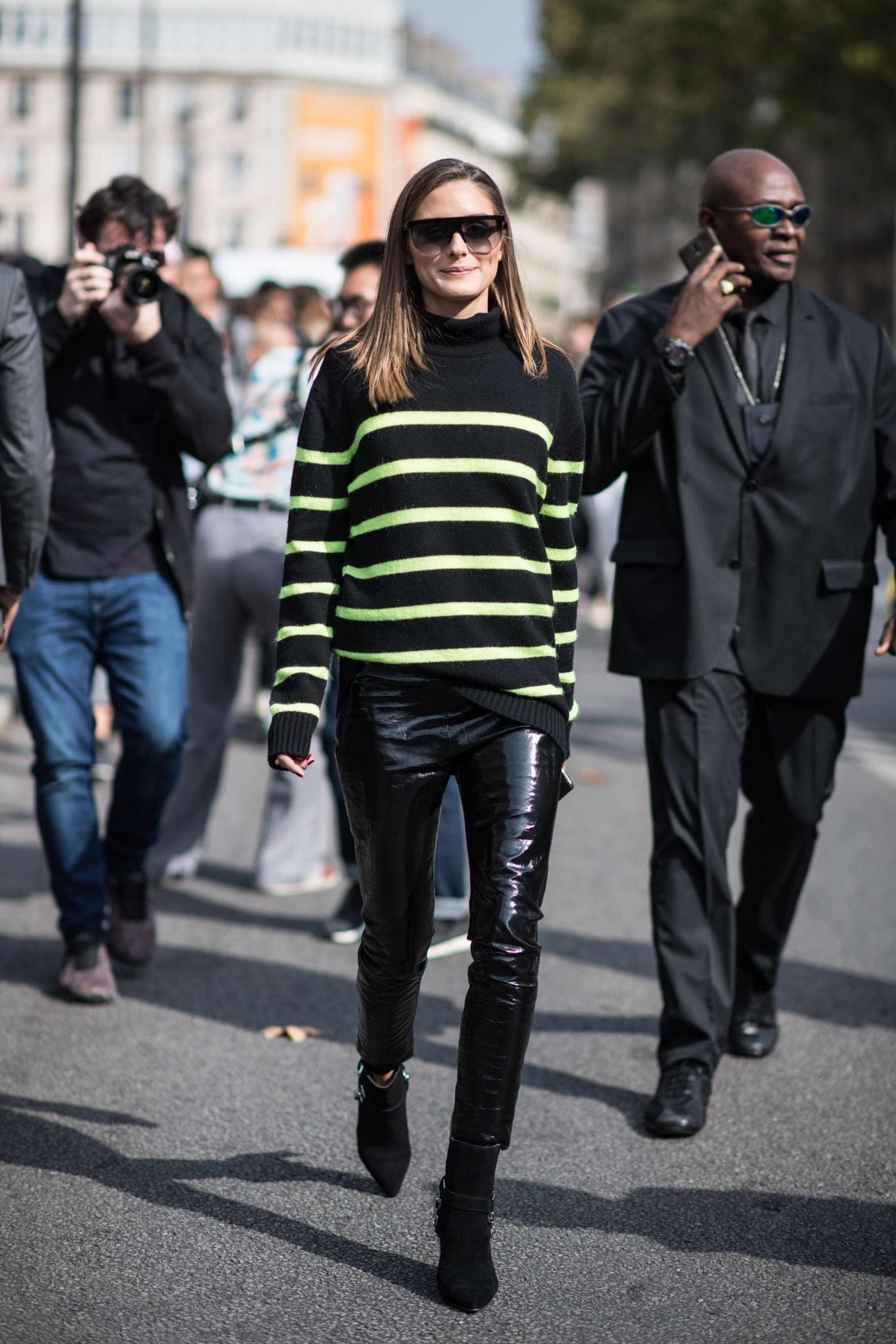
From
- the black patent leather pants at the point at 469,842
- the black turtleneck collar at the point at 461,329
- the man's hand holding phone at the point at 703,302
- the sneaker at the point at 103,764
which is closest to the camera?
the black patent leather pants at the point at 469,842

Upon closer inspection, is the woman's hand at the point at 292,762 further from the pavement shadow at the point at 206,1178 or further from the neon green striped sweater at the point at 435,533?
the pavement shadow at the point at 206,1178

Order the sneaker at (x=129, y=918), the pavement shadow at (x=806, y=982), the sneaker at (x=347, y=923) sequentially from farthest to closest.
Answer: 1. the sneaker at (x=347, y=923)
2. the sneaker at (x=129, y=918)
3. the pavement shadow at (x=806, y=982)

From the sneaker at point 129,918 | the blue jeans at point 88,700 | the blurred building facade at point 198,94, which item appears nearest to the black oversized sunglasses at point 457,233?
the blue jeans at point 88,700

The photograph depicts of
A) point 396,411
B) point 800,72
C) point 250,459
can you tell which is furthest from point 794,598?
point 800,72

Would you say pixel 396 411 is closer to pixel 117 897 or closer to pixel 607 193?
pixel 117 897

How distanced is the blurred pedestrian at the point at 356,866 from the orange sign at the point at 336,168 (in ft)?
240

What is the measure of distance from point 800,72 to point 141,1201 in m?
31.8

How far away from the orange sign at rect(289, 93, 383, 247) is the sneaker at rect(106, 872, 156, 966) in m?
74.3

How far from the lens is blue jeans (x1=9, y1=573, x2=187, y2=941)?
5062 millimetres

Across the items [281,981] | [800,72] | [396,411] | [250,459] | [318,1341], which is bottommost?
[281,981]

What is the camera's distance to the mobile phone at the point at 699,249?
4.34 metres

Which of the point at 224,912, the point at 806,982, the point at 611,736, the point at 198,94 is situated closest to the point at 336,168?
the point at 198,94

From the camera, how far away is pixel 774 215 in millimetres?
4402

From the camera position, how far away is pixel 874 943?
5953mm
